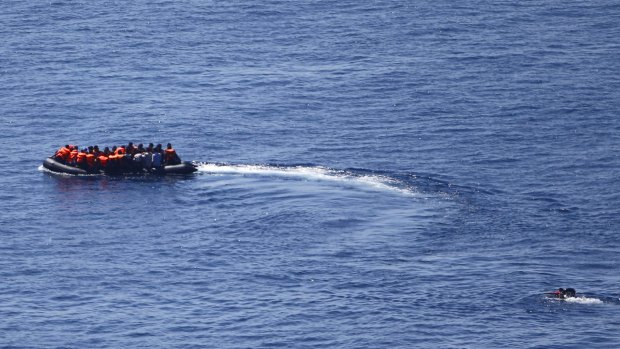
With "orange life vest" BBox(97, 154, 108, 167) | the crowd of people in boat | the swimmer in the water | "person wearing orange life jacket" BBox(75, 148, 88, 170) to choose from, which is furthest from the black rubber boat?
the swimmer in the water

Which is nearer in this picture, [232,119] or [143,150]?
[143,150]

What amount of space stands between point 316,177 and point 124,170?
672 inches

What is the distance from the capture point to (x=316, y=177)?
125188 mm

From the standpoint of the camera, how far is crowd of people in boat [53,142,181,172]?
126938 mm

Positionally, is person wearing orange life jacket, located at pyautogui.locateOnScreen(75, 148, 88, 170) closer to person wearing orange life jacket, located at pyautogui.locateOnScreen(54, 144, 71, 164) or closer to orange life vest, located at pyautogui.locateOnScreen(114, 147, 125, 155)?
person wearing orange life jacket, located at pyautogui.locateOnScreen(54, 144, 71, 164)

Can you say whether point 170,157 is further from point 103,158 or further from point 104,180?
point 104,180

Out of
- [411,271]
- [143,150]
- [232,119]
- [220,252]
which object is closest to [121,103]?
[232,119]

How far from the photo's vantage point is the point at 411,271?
10288 cm

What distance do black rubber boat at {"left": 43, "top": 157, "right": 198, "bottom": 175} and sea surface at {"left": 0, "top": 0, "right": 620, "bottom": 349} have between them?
2.71 ft

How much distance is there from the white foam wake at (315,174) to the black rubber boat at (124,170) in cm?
161

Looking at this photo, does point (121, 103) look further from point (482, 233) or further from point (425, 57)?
point (482, 233)

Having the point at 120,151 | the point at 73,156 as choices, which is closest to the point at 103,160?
the point at 120,151

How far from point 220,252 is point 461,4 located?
81694 millimetres

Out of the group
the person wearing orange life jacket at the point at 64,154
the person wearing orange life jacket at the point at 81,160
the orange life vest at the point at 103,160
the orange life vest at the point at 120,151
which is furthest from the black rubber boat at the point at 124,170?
the orange life vest at the point at 120,151
